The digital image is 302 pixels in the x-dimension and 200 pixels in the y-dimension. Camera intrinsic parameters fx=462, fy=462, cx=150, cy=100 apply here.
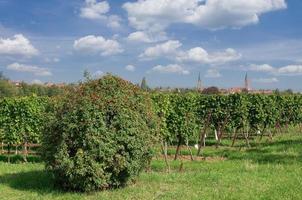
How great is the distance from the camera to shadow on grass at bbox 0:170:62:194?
935 centimetres

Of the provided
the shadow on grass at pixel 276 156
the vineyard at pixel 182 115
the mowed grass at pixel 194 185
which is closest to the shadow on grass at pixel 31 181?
the mowed grass at pixel 194 185

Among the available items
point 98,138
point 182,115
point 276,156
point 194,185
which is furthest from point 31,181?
point 182,115

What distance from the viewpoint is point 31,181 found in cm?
1019

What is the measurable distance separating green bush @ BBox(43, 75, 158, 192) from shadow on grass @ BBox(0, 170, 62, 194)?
1.23 feet

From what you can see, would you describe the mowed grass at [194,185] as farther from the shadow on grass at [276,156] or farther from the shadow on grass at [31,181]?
the shadow on grass at [276,156]

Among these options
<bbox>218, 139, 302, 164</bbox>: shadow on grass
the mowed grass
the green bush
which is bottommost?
<bbox>218, 139, 302, 164</bbox>: shadow on grass

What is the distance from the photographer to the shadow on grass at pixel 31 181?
9347mm

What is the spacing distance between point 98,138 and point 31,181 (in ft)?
7.93

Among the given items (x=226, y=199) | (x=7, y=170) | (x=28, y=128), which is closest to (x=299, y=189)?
(x=226, y=199)

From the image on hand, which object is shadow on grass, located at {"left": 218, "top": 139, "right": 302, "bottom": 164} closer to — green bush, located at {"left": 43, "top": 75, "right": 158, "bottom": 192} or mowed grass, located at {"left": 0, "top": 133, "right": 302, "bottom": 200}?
mowed grass, located at {"left": 0, "top": 133, "right": 302, "bottom": 200}

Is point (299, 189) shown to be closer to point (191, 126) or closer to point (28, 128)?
point (191, 126)

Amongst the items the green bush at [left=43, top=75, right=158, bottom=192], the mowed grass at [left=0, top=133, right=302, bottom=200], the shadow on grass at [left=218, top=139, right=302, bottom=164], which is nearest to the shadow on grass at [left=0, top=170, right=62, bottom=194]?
the mowed grass at [left=0, top=133, right=302, bottom=200]

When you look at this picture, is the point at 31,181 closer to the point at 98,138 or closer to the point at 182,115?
the point at 98,138

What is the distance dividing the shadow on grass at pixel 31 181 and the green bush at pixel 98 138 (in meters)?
0.38
